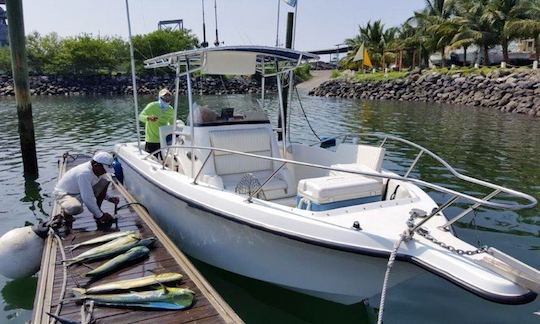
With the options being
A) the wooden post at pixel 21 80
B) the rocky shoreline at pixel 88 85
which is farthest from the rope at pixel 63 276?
the rocky shoreline at pixel 88 85

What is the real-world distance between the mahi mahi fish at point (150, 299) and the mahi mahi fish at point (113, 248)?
83cm

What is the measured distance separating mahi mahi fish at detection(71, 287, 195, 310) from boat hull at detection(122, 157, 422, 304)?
96cm

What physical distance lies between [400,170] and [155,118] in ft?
21.2

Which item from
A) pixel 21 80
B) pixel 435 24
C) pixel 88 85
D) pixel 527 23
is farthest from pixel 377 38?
pixel 21 80

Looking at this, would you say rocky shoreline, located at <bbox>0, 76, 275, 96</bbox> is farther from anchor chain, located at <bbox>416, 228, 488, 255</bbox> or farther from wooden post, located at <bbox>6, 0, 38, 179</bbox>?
anchor chain, located at <bbox>416, 228, 488, 255</bbox>

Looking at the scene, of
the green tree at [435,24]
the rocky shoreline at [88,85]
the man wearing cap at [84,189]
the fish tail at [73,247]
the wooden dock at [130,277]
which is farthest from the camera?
the rocky shoreline at [88,85]

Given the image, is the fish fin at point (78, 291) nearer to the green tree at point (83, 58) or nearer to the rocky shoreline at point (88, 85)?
the rocky shoreline at point (88, 85)

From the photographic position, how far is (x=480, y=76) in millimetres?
31156

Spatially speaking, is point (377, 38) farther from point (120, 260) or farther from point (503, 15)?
point (120, 260)

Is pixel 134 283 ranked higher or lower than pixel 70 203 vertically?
lower

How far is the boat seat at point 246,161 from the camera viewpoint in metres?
6.43

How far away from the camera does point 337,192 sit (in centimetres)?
468

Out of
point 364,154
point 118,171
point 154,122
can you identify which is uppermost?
point 154,122

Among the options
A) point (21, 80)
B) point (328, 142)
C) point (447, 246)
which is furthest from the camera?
point (21, 80)
